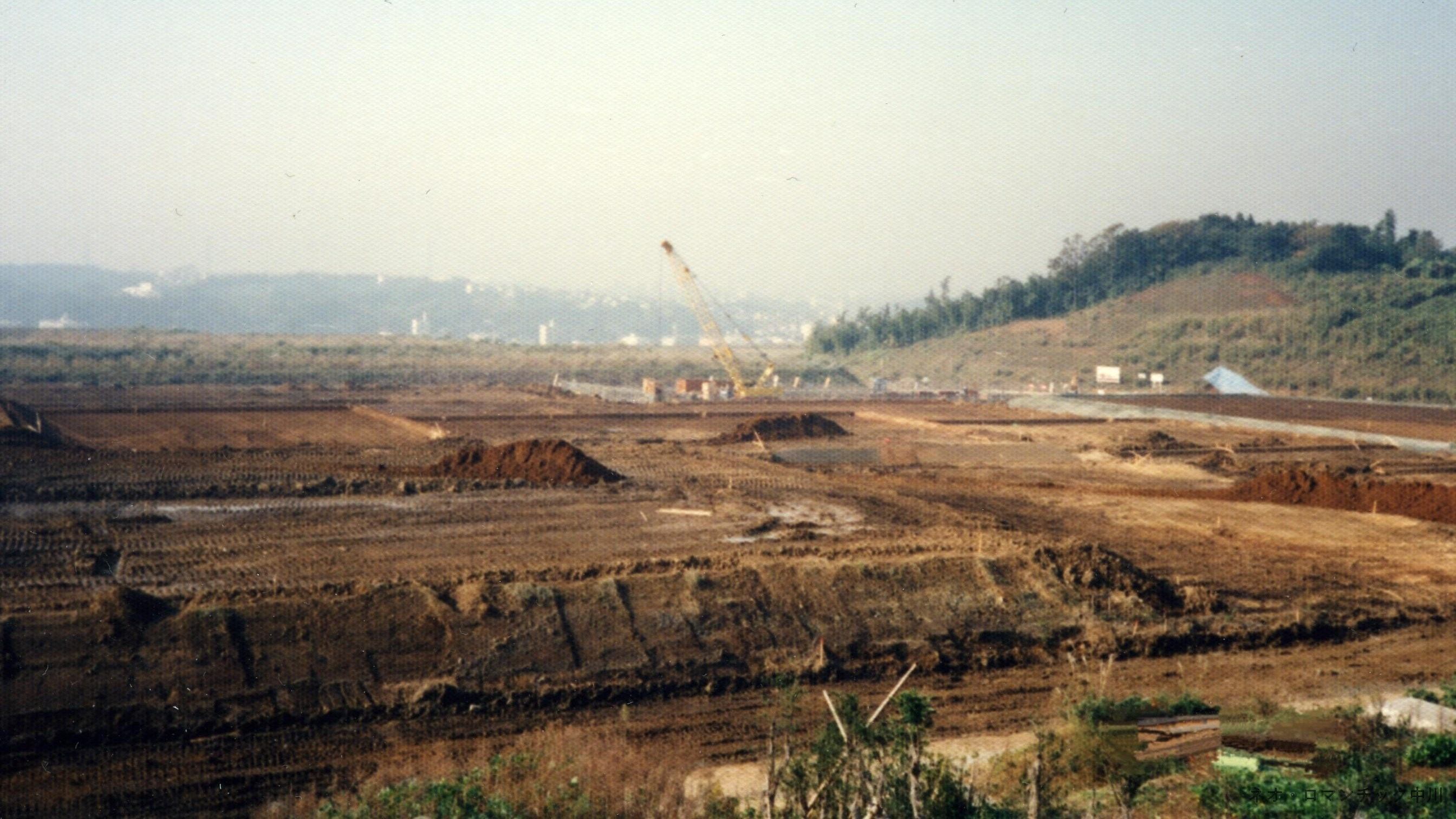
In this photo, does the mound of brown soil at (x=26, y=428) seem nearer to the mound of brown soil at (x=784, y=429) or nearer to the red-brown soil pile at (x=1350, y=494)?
the mound of brown soil at (x=784, y=429)

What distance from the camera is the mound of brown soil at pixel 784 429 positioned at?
40594 millimetres

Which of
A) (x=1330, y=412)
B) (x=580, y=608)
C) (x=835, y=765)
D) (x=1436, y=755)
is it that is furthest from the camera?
(x=1330, y=412)

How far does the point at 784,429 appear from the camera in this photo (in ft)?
139

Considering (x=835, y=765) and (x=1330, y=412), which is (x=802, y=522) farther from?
(x=1330, y=412)

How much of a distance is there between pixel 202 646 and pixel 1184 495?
22812 millimetres

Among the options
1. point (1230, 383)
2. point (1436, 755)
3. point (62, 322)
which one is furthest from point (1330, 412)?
point (62, 322)

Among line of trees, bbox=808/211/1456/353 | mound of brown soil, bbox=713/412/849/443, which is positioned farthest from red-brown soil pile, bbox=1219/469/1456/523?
line of trees, bbox=808/211/1456/353

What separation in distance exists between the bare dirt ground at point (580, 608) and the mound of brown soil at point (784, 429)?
10.0 metres

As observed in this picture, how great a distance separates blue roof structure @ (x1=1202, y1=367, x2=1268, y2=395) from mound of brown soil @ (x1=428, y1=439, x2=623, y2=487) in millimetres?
54878

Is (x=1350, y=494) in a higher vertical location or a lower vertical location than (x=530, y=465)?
lower

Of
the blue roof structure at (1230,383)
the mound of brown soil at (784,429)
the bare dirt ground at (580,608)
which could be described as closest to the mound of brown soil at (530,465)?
the bare dirt ground at (580,608)

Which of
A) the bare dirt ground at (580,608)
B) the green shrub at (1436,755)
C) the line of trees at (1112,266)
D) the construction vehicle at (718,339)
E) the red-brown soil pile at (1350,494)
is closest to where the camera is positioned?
the green shrub at (1436,755)

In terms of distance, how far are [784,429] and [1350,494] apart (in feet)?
64.7

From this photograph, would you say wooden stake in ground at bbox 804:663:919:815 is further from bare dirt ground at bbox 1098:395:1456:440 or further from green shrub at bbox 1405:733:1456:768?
bare dirt ground at bbox 1098:395:1456:440
